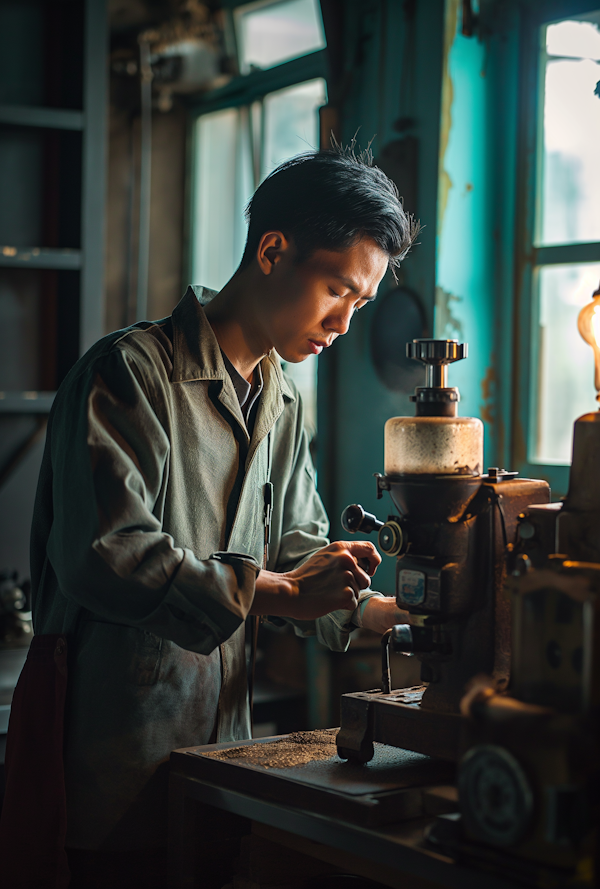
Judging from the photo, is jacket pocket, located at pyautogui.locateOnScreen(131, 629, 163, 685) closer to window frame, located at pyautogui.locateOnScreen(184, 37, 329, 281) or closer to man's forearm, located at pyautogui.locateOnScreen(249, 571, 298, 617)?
man's forearm, located at pyautogui.locateOnScreen(249, 571, 298, 617)

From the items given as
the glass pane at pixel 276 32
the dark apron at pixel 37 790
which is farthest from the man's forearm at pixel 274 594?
the glass pane at pixel 276 32

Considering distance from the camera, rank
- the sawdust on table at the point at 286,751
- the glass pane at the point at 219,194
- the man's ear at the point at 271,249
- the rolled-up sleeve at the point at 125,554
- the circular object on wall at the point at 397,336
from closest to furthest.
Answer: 1. the rolled-up sleeve at the point at 125,554
2. the sawdust on table at the point at 286,751
3. the man's ear at the point at 271,249
4. the circular object on wall at the point at 397,336
5. the glass pane at the point at 219,194

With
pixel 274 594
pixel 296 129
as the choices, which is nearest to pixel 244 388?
pixel 274 594

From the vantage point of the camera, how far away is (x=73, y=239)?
3.13m

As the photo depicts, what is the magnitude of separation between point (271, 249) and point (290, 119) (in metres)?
2.32

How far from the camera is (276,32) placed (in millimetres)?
3906

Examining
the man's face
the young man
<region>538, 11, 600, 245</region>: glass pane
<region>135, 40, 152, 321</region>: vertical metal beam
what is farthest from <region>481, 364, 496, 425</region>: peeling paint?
<region>135, 40, 152, 321</region>: vertical metal beam

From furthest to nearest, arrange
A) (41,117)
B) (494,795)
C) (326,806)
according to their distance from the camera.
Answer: (41,117)
(326,806)
(494,795)

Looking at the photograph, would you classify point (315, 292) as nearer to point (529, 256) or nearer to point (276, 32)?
point (529, 256)

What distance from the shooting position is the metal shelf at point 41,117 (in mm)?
2957

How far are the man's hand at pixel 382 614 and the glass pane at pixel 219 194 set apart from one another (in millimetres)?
2641

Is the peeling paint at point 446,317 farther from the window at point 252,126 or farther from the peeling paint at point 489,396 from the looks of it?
the window at point 252,126

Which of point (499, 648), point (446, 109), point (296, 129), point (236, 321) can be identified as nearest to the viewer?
point (499, 648)

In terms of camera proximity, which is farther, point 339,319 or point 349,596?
point 339,319
